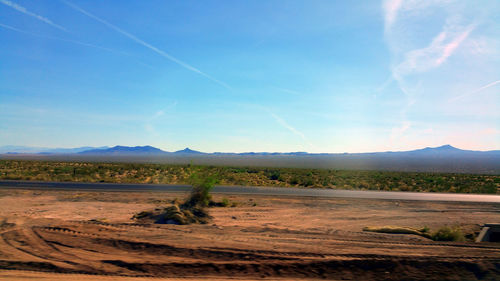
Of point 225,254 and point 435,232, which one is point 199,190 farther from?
point 435,232

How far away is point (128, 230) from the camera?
34.4 feet

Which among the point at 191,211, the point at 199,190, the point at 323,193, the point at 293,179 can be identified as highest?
the point at 199,190

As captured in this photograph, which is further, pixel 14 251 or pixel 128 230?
pixel 128 230

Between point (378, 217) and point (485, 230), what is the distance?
181 inches

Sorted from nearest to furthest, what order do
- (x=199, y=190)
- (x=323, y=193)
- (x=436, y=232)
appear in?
(x=436, y=232) < (x=199, y=190) < (x=323, y=193)

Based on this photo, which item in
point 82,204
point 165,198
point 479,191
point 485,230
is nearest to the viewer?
point 485,230

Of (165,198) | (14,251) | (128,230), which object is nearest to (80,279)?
(14,251)

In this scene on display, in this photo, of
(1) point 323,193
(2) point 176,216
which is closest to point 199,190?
(2) point 176,216

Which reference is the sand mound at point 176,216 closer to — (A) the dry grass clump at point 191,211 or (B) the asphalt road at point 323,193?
(A) the dry grass clump at point 191,211

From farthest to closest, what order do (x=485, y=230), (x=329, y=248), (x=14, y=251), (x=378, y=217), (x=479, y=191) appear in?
(x=479, y=191)
(x=378, y=217)
(x=485, y=230)
(x=329, y=248)
(x=14, y=251)

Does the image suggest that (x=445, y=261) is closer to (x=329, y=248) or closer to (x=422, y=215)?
(x=329, y=248)

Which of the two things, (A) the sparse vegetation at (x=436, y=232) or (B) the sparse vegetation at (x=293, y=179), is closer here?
(A) the sparse vegetation at (x=436, y=232)

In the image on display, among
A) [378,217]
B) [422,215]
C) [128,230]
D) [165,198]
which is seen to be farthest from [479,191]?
[128,230]

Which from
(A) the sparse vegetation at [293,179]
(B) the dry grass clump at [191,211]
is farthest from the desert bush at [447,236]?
(A) the sparse vegetation at [293,179]
